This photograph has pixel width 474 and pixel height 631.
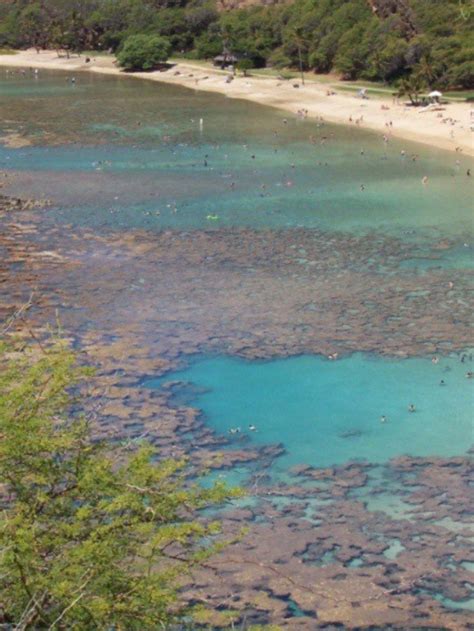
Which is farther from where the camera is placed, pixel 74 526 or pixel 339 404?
pixel 339 404

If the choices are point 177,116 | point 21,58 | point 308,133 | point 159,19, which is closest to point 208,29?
point 159,19

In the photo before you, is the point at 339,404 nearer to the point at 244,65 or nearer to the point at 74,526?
the point at 74,526

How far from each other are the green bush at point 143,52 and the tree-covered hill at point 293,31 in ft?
18.8

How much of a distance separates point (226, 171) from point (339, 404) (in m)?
36.3

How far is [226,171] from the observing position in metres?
61.8

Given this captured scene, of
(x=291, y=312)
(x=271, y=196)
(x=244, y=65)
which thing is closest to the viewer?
(x=291, y=312)

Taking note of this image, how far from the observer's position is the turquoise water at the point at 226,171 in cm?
4909

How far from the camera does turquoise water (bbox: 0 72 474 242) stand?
49094 mm

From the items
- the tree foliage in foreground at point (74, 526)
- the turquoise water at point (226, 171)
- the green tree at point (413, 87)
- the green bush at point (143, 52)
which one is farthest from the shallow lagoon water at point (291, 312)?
the green bush at point (143, 52)

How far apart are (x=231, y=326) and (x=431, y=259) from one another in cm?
1188

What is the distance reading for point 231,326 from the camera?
3278 cm

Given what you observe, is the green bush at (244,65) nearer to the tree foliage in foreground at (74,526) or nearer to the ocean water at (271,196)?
the ocean water at (271,196)

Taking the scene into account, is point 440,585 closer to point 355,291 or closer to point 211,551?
point 211,551

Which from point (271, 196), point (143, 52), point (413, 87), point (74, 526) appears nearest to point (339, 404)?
point (74, 526)
